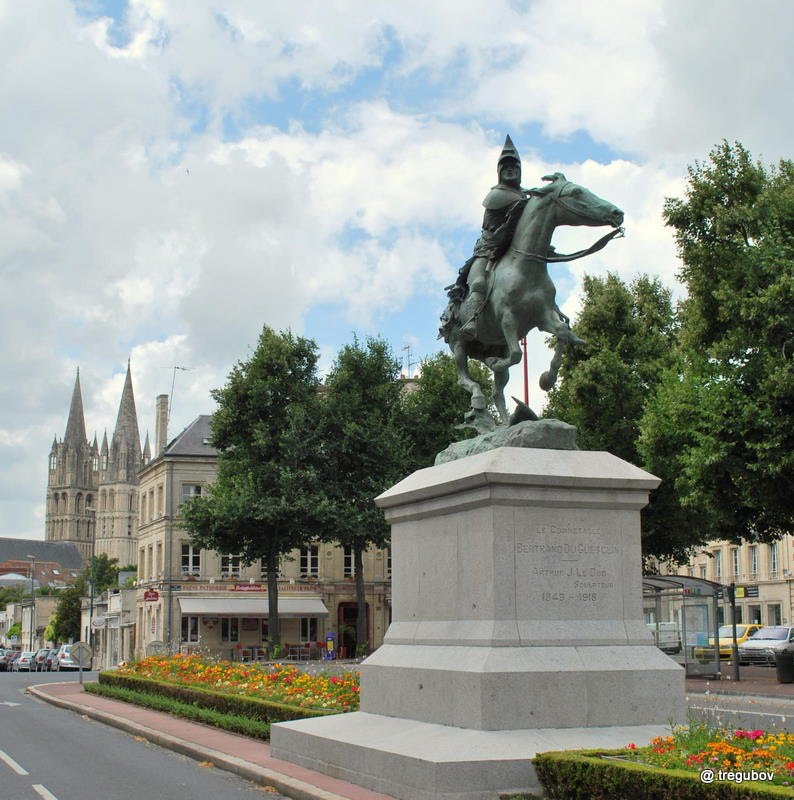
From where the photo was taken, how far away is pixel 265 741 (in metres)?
16.1

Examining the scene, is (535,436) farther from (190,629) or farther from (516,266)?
(190,629)

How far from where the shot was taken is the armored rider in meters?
12.5

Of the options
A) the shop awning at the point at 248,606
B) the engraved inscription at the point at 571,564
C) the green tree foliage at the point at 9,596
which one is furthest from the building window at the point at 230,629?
the green tree foliage at the point at 9,596

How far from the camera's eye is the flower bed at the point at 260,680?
16.7m

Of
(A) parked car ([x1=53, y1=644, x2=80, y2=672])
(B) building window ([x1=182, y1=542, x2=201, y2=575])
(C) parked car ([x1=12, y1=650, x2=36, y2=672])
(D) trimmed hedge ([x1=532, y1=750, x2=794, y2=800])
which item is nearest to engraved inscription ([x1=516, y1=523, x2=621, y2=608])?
(D) trimmed hedge ([x1=532, y1=750, x2=794, y2=800])

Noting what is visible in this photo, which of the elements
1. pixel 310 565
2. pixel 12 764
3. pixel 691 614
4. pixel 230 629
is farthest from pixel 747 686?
pixel 230 629

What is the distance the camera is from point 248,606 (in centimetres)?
6475

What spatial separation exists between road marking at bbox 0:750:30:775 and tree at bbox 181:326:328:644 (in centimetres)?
2671

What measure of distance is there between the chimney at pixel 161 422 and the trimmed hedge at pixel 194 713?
46769 millimetres

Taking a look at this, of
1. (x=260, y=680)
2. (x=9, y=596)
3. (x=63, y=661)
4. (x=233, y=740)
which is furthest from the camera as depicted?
(x=9, y=596)

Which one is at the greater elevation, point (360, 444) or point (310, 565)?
point (360, 444)

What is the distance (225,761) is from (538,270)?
285 inches

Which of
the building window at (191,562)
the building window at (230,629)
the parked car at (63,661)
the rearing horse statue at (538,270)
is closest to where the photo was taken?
the rearing horse statue at (538,270)

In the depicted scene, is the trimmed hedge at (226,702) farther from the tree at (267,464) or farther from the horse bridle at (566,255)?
the tree at (267,464)
